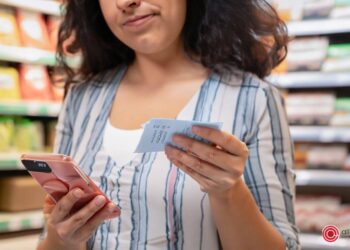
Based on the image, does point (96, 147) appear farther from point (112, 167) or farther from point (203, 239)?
point (203, 239)

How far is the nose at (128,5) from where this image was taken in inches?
46.1

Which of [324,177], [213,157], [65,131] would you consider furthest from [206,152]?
[324,177]

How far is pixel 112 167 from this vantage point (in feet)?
3.92

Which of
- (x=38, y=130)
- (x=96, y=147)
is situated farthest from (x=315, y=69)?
(x=96, y=147)

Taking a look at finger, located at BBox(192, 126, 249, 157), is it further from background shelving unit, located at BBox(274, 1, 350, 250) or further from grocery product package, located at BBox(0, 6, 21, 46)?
grocery product package, located at BBox(0, 6, 21, 46)

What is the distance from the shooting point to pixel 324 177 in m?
3.24

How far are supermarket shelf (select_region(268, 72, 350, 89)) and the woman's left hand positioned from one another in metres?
2.35

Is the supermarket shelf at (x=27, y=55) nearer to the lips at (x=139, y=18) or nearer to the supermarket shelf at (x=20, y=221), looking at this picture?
the supermarket shelf at (x=20, y=221)

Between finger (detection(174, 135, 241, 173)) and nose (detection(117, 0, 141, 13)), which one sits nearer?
finger (detection(174, 135, 241, 173))

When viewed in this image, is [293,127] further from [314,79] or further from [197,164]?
[197,164]

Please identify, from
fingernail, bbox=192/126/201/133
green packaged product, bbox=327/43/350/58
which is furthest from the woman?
green packaged product, bbox=327/43/350/58

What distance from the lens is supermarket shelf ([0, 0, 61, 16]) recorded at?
3.03 meters

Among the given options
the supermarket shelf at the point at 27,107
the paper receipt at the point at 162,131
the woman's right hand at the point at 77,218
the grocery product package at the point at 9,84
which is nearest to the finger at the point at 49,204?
the woman's right hand at the point at 77,218

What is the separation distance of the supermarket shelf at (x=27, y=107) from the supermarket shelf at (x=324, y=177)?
1572 millimetres
